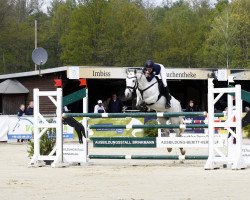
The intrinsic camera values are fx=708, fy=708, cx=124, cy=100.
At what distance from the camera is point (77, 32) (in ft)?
205

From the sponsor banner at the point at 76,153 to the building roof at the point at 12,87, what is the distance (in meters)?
17.9

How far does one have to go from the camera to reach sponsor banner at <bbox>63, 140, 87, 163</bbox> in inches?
570

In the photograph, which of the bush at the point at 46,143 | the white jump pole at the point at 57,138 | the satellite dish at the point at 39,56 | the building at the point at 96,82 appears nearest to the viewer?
the white jump pole at the point at 57,138

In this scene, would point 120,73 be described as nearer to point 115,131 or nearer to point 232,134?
point 115,131

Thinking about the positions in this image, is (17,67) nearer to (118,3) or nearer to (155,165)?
(118,3)

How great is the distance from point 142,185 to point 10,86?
22.7 metres

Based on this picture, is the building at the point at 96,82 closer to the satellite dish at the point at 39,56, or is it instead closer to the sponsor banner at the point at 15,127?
the satellite dish at the point at 39,56

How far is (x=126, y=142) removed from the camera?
553 inches

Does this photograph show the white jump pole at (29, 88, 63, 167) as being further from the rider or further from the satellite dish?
the satellite dish

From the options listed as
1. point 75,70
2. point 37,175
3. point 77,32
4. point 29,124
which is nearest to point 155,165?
point 37,175

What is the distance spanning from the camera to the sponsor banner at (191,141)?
13.6 metres

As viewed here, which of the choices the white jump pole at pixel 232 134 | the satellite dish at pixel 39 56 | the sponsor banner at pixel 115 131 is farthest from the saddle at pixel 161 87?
the satellite dish at pixel 39 56

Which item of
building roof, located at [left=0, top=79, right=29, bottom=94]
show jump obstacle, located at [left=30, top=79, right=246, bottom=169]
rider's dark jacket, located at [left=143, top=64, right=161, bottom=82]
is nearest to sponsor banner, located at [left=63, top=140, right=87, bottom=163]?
show jump obstacle, located at [left=30, top=79, right=246, bottom=169]

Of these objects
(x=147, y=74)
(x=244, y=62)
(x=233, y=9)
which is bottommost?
Answer: (x=147, y=74)
